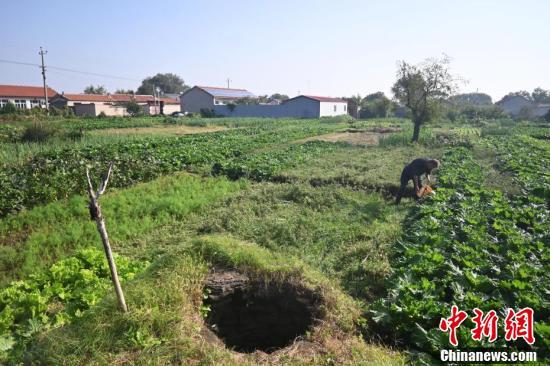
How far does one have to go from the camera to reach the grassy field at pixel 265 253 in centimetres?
336

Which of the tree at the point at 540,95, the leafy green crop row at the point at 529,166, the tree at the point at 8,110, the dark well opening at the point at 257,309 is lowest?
the dark well opening at the point at 257,309

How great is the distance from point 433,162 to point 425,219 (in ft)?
10.1

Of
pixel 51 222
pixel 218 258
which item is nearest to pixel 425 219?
pixel 218 258

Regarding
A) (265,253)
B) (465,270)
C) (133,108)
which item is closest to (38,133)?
(265,253)

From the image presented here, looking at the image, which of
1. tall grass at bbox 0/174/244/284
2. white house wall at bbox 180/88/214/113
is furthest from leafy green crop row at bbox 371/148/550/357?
white house wall at bbox 180/88/214/113

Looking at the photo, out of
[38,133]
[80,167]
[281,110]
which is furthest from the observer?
[281,110]

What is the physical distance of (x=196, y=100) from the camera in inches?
2208

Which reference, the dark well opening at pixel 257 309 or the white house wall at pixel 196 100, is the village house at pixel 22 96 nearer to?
A: the white house wall at pixel 196 100

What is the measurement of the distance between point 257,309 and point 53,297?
8.88ft

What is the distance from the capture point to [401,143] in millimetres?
21578

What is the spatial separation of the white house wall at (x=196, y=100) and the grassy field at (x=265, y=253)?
4360 cm

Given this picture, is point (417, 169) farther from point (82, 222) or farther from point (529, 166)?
point (82, 222)

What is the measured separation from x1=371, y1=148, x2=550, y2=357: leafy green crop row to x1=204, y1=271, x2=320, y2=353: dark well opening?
3.09ft

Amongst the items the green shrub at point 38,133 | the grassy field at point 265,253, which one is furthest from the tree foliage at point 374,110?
the green shrub at point 38,133
